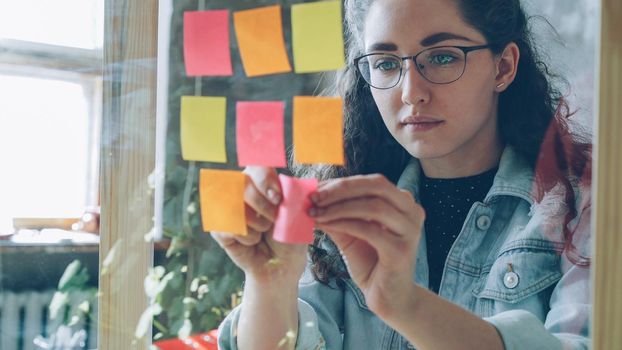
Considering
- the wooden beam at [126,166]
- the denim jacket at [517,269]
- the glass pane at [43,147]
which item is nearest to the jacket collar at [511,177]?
the denim jacket at [517,269]

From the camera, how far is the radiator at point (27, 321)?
2.95 ft

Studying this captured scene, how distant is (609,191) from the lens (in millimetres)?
690

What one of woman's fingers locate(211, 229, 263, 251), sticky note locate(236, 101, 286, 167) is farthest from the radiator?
sticky note locate(236, 101, 286, 167)

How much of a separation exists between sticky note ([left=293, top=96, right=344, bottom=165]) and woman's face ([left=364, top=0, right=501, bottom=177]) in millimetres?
78

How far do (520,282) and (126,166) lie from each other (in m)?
0.54

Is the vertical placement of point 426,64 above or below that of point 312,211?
above

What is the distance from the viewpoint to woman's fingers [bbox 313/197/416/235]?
2.20 ft

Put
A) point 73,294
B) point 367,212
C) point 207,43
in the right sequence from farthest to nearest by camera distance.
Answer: point 73,294 < point 207,43 < point 367,212

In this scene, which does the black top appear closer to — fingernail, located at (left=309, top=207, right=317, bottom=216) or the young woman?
the young woman

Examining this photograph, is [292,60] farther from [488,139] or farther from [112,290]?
[112,290]

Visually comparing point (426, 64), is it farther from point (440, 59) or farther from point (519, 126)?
point (519, 126)

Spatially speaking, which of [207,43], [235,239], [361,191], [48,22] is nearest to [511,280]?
[361,191]

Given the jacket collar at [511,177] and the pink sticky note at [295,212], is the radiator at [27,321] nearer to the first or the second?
the pink sticky note at [295,212]

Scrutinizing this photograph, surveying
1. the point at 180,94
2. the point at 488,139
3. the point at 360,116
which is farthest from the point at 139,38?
the point at 488,139
